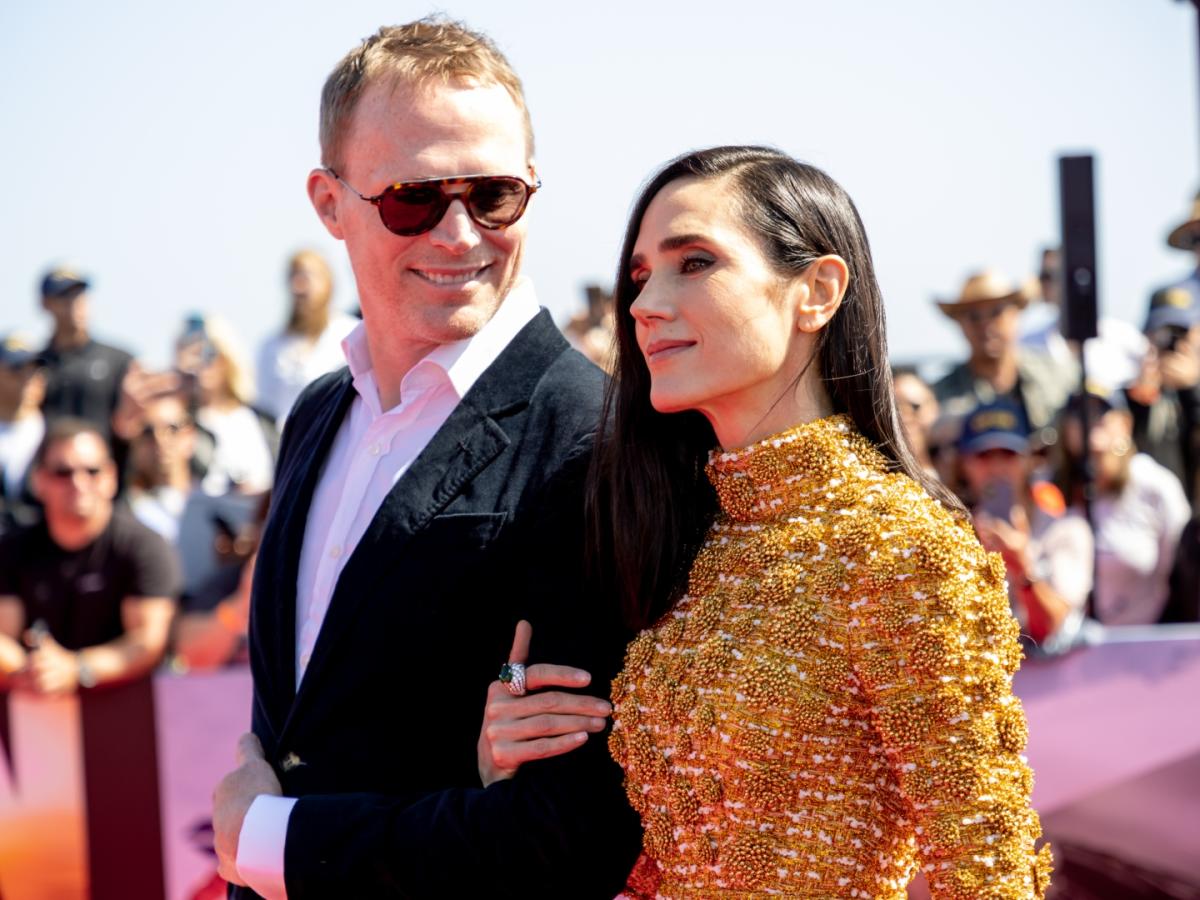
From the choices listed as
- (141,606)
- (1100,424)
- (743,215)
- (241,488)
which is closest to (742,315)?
(743,215)

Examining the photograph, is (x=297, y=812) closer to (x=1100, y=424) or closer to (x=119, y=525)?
(x=119, y=525)

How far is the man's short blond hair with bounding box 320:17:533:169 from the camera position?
9.46 feet

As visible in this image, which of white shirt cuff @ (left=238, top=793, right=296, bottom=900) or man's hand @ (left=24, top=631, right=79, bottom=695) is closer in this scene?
white shirt cuff @ (left=238, top=793, right=296, bottom=900)

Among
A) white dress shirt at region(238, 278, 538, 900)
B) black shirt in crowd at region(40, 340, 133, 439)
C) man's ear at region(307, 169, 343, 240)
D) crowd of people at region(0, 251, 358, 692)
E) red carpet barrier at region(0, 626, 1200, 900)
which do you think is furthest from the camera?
black shirt in crowd at region(40, 340, 133, 439)

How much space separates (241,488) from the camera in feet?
23.0

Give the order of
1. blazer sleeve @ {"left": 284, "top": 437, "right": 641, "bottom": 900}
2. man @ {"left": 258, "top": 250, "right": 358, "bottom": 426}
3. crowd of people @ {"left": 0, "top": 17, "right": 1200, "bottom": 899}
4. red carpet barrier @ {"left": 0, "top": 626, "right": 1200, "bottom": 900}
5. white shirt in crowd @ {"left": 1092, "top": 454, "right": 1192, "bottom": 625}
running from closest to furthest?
crowd of people @ {"left": 0, "top": 17, "right": 1200, "bottom": 899}
blazer sleeve @ {"left": 284, "top": 437, "right": 641, "bottom": 900}
red carpet barrier @ {"left": 0, "top": 626, "right": 1200, "bottom": 900}
white shirt in crowd @ {"left": 1092, "top": 454, "right": 1192, "bottom": 625}
man @ {"left": 258, "top": 250, "right": 358, "bottom": 426}

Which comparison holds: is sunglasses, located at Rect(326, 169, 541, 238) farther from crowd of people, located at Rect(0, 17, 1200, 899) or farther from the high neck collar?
the high neck collar

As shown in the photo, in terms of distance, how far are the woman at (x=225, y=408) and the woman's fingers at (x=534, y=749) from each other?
483 cm

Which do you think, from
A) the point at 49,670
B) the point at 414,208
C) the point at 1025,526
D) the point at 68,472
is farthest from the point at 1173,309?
the point at 414,208

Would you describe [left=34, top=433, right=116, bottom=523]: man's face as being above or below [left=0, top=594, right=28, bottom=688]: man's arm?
above

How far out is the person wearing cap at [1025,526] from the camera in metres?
5.38

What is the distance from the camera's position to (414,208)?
2873mm

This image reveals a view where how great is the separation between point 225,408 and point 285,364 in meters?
0.59

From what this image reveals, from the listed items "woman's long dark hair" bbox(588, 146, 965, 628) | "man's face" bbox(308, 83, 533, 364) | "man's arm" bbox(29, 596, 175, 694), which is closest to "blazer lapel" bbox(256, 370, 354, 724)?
"man's face" bbox(308, 83, 533, 364)
